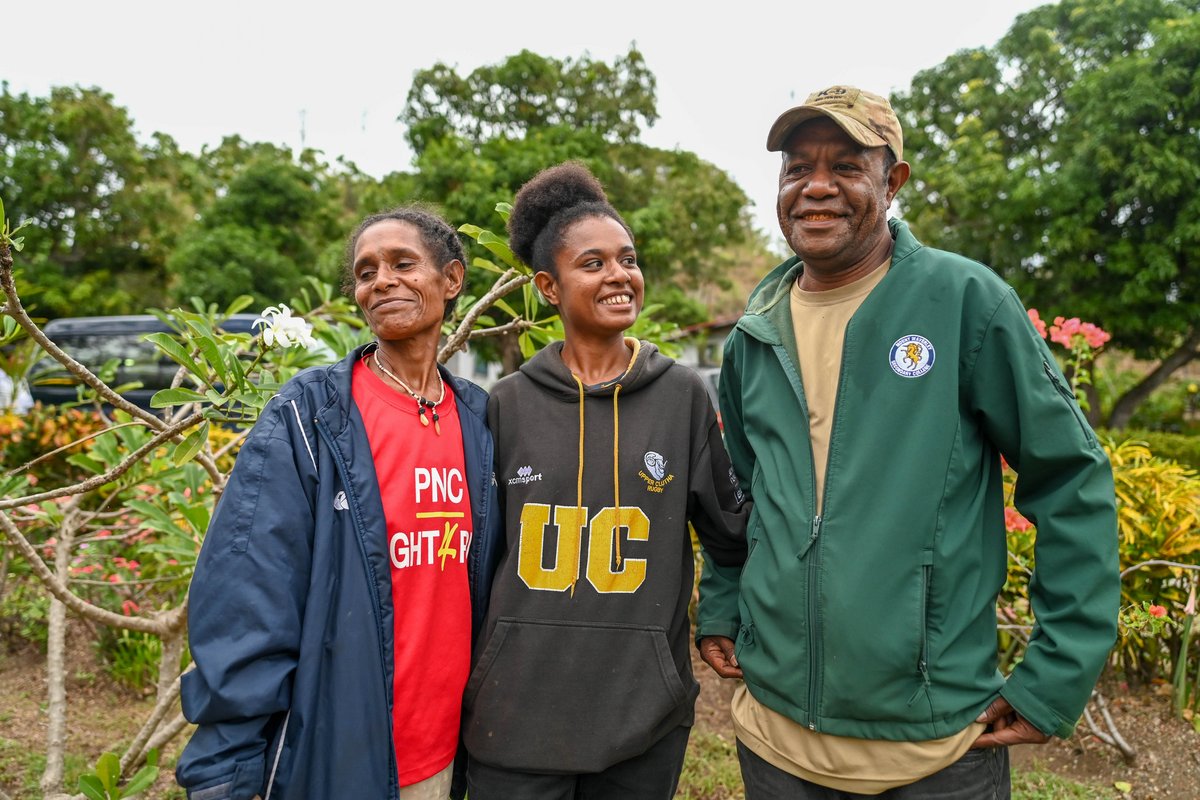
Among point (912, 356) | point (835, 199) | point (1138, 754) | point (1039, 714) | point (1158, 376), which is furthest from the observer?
point (1158, 376)

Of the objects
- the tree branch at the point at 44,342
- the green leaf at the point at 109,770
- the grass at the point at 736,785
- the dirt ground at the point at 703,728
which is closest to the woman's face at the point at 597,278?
the tree branch at the point at 44,342

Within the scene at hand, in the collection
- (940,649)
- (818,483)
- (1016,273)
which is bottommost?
(940,649)

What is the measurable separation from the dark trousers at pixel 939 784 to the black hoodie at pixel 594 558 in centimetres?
22

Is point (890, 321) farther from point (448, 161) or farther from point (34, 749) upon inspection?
point (448, 161)

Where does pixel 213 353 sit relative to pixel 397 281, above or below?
below

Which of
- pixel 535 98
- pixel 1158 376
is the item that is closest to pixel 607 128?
pixel 535 98

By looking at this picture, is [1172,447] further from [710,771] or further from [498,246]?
[498,246]

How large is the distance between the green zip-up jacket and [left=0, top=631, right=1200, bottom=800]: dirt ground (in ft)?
6.98

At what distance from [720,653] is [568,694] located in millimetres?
410

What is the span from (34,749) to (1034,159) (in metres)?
14.2

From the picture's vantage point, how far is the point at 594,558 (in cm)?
171

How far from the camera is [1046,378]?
1.46 meters

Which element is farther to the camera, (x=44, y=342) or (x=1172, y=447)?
(x=1172, y=447)

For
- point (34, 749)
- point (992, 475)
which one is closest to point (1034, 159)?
point (992, 475)
